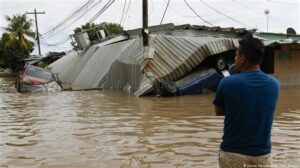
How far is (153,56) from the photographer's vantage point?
709 inches

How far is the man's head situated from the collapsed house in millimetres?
13740

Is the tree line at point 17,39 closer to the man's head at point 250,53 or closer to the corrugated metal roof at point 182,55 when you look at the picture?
the corrugated metal roof at point 182,55

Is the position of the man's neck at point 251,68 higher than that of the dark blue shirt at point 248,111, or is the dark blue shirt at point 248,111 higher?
the man's neck at point 251,68

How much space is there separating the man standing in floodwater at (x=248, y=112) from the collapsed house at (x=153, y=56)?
13765 mm

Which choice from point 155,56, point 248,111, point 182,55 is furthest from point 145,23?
point 248,111

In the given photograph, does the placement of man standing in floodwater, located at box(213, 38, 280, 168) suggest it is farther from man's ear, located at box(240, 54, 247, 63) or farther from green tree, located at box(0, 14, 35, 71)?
green tree, located at box(0, 14, 35, 71)

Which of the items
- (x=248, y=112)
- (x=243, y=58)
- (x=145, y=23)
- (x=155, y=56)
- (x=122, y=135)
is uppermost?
(x=145, y=23)

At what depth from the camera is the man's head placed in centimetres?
313

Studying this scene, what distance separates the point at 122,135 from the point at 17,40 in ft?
172

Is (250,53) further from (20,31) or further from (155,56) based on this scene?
(20,31)

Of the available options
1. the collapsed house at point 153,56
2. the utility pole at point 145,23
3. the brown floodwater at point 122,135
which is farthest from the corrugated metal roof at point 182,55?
the brown floodwater at point 122,135

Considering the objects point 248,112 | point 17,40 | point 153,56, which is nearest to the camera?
point 248,112

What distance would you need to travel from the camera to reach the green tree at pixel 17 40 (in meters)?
57.0

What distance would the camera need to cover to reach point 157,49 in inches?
730
